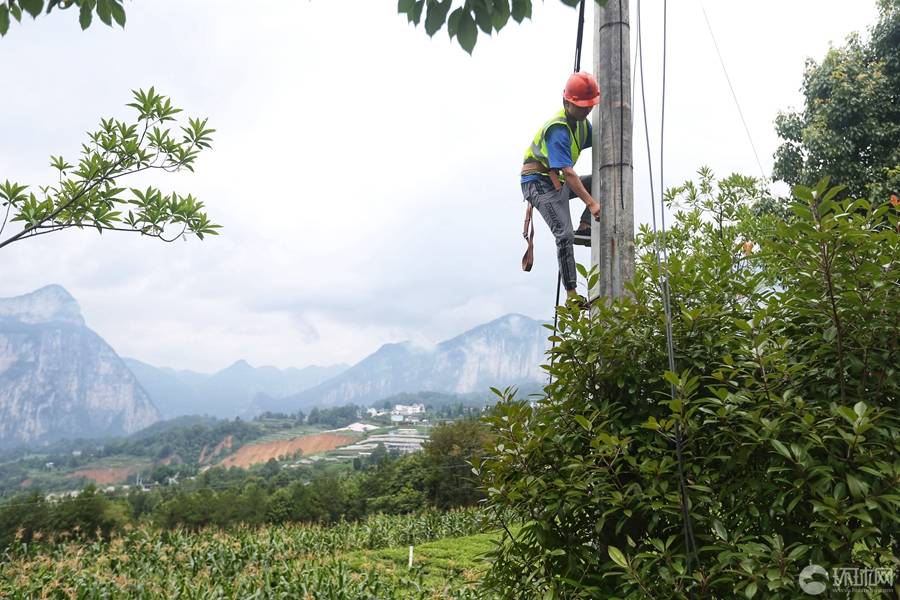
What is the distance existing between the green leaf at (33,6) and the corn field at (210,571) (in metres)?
3.07

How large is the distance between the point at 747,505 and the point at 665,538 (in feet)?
1.27

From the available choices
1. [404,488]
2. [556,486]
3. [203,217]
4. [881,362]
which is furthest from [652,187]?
[404,488]

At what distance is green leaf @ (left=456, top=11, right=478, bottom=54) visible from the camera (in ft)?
7.55

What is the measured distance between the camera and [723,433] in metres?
2.31

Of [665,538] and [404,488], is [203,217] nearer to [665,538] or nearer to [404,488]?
[665,538]

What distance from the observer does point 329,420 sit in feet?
531

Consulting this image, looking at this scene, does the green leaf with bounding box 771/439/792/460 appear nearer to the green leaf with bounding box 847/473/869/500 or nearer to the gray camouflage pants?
the green leaf with bounding box 847/473/869/500

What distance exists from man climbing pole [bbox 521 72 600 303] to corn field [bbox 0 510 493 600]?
2.08m

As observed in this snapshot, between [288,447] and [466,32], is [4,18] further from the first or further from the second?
[288,447]

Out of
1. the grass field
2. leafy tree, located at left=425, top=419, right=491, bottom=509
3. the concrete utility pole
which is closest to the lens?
the concrete utility pole

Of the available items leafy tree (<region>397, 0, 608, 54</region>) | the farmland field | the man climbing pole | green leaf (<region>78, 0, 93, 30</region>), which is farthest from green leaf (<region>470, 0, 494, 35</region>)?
the farmland field

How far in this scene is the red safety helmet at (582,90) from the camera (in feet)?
12.4

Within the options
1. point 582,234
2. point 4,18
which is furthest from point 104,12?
point 582,234

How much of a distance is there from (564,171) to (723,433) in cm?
213
